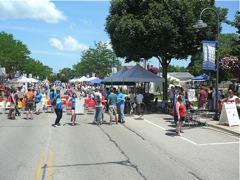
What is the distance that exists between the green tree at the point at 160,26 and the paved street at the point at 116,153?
7.94 meters

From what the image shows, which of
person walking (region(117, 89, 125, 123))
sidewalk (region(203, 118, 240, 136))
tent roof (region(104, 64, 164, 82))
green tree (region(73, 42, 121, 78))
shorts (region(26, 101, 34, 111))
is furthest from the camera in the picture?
green tree (region(73, 42, 121, 78))

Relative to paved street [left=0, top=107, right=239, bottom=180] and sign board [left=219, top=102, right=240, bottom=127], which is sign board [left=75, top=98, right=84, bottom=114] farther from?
sign board [left=219, top=102, right=240, bottom=127]

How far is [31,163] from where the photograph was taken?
769 cm

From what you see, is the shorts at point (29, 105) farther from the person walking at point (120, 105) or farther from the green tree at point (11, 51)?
the green tree at point (11, 51)

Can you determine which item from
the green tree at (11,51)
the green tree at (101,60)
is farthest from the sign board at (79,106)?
the green tree at (101,60)

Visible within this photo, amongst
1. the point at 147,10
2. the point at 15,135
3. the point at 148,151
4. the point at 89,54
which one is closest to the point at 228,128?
the point at 148,151

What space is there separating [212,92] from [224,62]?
4.97 metres

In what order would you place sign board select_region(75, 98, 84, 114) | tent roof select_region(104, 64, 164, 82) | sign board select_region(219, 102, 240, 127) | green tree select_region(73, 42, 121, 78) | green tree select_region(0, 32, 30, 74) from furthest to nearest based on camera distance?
1. green tree select_region(73, 42, 121, 78)
2. green tree select_region(0, 32, 30, 74)
3. tent roof select_region(104, 64, 164, 82)
4. sign board select_region(75, 98, 84, 114)
5. sign board select_region(219, 102, 240, 127)

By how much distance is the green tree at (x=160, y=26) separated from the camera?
19.6 metres

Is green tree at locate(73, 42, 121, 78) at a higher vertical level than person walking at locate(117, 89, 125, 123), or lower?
higher

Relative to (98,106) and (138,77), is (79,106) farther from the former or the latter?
(138,77)

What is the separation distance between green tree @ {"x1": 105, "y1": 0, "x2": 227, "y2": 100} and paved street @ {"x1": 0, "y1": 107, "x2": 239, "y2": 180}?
794 cm

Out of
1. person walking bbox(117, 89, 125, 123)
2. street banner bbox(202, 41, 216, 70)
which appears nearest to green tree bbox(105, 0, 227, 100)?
street banner bbox(202, 41, 216, 70)

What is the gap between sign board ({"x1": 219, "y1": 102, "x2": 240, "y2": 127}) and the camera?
1392 centimetres
